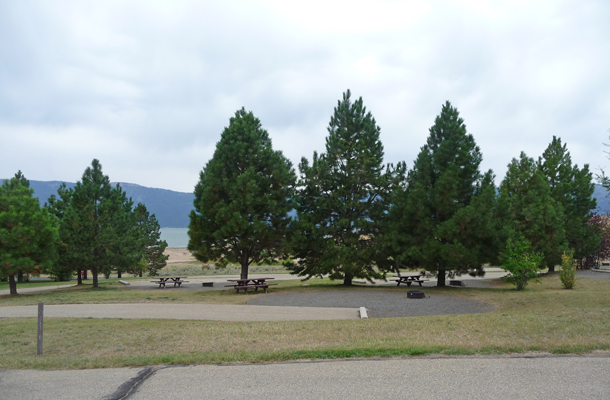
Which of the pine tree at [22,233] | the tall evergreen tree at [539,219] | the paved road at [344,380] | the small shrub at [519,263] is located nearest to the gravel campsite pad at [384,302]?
the small shrub at [519,263]

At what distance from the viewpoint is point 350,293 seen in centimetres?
1850

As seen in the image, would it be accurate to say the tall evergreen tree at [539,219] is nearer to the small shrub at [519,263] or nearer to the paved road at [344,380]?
the small shrub at [519,263]

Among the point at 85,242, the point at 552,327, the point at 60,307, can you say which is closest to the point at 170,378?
the point at 552,327

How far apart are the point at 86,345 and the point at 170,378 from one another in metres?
3.70

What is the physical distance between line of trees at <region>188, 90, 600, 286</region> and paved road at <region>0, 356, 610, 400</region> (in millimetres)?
14101

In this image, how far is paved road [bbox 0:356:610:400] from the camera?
15.5 ft

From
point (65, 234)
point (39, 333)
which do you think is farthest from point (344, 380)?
point (65, 234)

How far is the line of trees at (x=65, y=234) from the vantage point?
68.4ft

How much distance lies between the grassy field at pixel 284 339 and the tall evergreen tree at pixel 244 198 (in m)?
10.4

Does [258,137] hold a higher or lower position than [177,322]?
higher

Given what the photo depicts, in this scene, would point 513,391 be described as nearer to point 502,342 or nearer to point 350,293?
point 502,342

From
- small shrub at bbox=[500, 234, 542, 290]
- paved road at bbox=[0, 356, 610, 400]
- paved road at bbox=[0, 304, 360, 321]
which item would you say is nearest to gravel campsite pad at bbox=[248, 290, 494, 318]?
paved road at bbox=[0, 304, 360, 321]

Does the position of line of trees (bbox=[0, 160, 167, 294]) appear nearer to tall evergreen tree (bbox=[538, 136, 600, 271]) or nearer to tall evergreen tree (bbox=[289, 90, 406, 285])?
tall evergreen tree (bbox=[289, 90, 406, 285])

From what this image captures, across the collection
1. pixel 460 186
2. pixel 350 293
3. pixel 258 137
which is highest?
pixel 258 137
